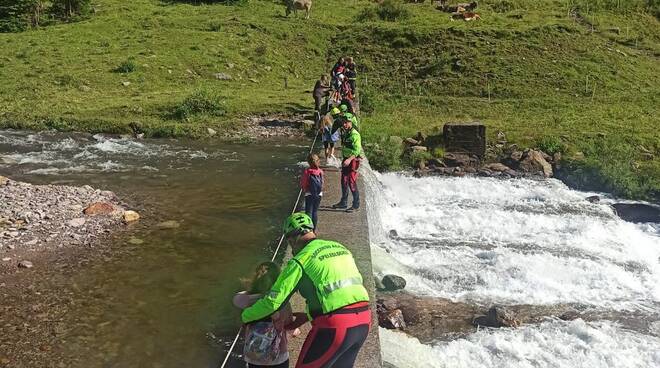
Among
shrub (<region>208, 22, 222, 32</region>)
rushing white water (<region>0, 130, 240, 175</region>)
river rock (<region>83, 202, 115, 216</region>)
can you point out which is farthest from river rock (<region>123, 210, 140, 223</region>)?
shrub (<region>208, 22, 222, 32</region>)

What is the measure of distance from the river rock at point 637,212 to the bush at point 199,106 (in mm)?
18036

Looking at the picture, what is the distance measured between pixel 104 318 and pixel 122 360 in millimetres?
1539

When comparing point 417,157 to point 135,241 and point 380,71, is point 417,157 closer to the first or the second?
point 135,241

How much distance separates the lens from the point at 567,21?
44.6 metres

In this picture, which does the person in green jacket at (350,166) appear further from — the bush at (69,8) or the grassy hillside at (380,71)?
the bush at (69,8)

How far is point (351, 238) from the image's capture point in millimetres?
12898

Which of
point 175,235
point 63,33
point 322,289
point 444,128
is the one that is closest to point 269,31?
point 63,33

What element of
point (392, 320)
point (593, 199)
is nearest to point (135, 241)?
point (392, 320)

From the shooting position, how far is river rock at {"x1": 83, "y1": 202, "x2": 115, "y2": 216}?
16.2 meters

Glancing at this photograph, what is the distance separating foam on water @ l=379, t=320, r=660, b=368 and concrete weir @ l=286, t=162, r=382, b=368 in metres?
1.31

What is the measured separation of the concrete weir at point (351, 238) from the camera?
27.6 ft

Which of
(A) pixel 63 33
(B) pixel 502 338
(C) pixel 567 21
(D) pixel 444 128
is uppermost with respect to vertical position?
(C) pixel 567 21

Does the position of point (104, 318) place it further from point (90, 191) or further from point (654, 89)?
point (654, 89)

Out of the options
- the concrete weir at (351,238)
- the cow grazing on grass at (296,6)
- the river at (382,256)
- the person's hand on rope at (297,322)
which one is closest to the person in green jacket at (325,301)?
the person's hand on rope at (297,322)
